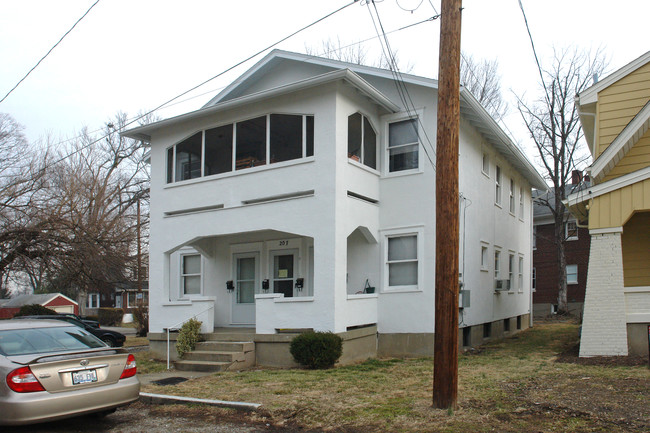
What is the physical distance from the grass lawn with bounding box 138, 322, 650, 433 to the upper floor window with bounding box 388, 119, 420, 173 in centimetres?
514

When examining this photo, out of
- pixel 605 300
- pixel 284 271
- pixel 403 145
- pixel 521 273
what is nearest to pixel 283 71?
pixel 403 145

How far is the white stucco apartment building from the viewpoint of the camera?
13234 mm

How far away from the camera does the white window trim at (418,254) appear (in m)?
14.1

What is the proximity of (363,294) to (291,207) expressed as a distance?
111 inches

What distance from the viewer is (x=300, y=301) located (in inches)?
514

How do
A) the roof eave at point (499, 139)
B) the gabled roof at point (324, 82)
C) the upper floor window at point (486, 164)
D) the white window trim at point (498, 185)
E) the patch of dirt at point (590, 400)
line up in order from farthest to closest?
the white window trim at point (498, 185)
the upper floor window at point (486, 164)
the roof eave at point (499, 139)
the gabled roof at point (324, 82)
the patch of dirt at point (590, 400)

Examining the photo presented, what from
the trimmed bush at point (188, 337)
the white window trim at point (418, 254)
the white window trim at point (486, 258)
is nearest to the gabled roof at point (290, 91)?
the white window trim at point (418, 254)

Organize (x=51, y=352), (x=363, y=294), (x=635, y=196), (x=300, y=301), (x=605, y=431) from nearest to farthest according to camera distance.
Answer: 1. (x=605, y=431)
2. (x=51, y=352)
3. (x=635, y=196)
4. (x=300, y=301)
5. (x=363, y=294)

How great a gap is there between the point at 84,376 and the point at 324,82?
8.37 m

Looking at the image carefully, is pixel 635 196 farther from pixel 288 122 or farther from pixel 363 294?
pixel 288 122

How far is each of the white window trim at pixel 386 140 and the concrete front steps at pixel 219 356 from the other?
18.7 feet

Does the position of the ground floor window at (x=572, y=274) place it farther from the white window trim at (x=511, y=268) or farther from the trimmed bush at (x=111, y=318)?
the trimmed bush at (x=111, y=318)

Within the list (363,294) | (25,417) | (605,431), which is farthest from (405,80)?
(25,417)

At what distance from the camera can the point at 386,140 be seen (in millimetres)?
15148
